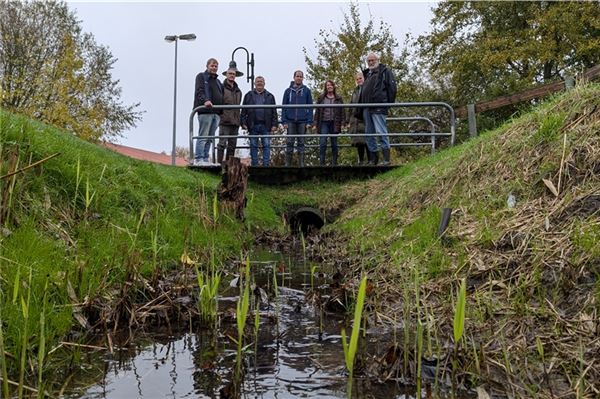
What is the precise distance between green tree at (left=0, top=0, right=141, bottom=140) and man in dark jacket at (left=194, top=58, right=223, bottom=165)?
13.9 m

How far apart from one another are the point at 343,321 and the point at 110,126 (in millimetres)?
26102

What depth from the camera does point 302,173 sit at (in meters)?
12.2

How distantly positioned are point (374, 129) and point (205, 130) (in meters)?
3.62

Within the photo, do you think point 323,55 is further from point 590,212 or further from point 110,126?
point 590,212

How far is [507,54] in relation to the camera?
23094mm

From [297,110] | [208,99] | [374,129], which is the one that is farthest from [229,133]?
[374,129]

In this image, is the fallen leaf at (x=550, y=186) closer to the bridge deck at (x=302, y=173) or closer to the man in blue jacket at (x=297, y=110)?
the man in blue jacket at (x=297, y=110)

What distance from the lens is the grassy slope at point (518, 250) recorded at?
2.16m

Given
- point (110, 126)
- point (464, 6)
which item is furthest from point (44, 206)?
point (464, 6)

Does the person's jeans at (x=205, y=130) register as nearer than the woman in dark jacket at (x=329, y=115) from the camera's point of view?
Yes

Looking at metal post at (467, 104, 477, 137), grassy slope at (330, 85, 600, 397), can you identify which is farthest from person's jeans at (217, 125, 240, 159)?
grassy slope at (330, 85, 600, 397)

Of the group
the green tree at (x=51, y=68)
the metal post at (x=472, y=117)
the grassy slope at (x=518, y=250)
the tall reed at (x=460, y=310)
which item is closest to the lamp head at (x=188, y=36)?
the green tree at (x=51, y=68)

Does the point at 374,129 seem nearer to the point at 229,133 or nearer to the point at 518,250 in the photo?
the point at 229,133

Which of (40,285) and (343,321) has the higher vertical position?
(40,285)
